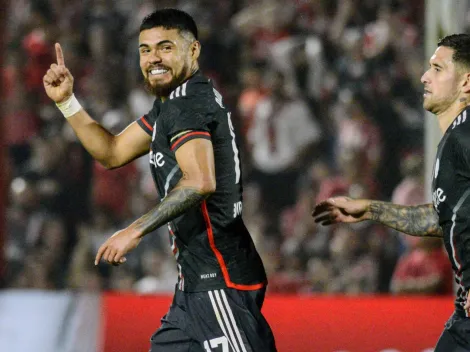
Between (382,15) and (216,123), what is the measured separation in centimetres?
409

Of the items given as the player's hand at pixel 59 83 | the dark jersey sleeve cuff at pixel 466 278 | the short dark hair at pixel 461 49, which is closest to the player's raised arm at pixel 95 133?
the player's hand at pixel 59 83

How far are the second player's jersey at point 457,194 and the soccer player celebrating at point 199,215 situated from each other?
0.77m

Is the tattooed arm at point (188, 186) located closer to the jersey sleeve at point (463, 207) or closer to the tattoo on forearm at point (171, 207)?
the tattoo on forearm at point (171, 207)

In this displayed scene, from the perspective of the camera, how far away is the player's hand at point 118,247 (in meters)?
2.99

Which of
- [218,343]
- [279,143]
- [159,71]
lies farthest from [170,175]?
[279,143]

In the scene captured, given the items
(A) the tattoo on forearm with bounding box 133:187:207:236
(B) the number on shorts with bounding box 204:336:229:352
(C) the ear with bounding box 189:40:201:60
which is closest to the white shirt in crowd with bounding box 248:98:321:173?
(C) the ear with bounding box 189:40:201:60

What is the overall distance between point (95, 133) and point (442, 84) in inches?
61.6

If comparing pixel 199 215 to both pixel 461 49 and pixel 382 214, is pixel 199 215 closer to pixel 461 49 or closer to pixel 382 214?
pixel 382 214

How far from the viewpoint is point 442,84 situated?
3.57m

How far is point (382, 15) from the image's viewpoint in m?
7.22

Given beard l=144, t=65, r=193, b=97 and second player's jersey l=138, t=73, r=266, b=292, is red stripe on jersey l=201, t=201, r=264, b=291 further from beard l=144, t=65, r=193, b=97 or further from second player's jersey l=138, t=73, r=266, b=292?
beard l=144, t=65, r=193, b=97

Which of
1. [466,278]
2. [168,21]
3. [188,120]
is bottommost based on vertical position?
[466,278]

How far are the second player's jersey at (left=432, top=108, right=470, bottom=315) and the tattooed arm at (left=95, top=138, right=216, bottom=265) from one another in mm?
913

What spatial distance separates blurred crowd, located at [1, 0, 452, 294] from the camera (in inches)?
274
